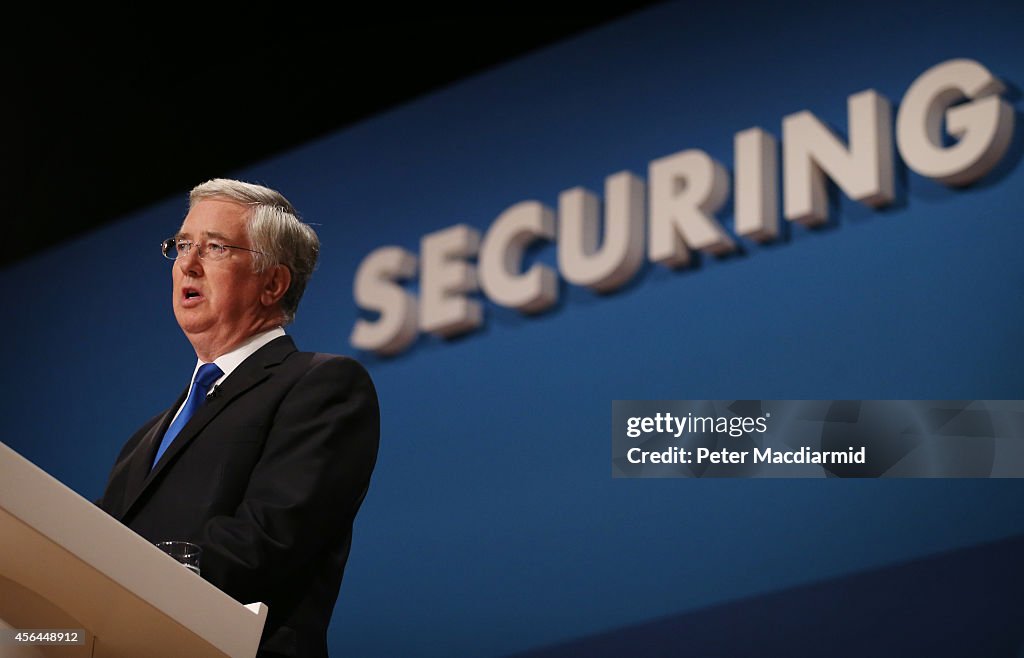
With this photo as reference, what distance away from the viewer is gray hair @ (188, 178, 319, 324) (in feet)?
6.29

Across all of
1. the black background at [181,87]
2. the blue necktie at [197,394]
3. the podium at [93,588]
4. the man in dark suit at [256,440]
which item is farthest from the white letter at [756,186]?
the podium at [93,588]

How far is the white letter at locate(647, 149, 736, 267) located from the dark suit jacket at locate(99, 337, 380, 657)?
5.28ft

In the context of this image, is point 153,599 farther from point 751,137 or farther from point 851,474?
point 751,137

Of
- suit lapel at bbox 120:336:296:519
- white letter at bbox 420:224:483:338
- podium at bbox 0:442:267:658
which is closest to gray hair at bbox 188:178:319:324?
suit lapel at bbox 120:336:296:519

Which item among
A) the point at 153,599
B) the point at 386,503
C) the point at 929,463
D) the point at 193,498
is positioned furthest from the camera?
the point at 386,503

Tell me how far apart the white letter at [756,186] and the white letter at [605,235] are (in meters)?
0.28

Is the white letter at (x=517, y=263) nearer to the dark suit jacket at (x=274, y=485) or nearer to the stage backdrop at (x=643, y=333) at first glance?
the stage backdrop at (x=643, y=333)

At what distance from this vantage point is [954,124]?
2961 millimetres

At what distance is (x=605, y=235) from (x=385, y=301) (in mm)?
715

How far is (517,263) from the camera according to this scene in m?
3.57

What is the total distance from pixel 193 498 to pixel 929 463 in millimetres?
1750

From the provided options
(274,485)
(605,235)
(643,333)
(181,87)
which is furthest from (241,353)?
(181,87)

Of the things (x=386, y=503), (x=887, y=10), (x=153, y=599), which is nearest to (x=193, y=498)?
(x=153, y=599)

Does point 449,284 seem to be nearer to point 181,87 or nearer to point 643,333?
point 643,333
